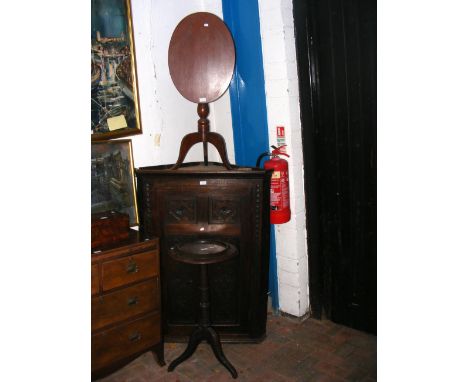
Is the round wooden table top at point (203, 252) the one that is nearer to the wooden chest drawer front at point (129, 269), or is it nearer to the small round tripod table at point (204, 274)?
the small round tripod table at point (204, 274)

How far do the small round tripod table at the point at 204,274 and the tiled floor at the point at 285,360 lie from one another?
82 mm

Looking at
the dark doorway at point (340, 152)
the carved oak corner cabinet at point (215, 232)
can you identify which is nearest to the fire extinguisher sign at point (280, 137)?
the dark doorway at point (340, 152)

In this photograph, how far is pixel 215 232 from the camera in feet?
9.76

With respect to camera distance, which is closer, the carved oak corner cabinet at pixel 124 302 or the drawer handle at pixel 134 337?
the carved oak corner cabinet at pixel 124 302

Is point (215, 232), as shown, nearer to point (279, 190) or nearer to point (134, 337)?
point (279, 190)

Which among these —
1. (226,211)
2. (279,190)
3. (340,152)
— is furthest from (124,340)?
(340,152)

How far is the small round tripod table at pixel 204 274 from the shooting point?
2582 millimetres

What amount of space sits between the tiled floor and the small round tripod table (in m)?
0.08

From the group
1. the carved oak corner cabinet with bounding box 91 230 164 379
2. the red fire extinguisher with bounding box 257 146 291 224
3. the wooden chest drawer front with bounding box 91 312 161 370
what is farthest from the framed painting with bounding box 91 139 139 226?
the red fire extinguisher with bounding box 257 146 291 224

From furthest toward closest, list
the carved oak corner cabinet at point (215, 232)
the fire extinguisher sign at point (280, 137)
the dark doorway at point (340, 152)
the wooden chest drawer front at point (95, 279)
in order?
1. the fire extinguisher sign at point (280, 137)
2. the carved oak corner cabinet at point (215, 232)
3. the dark doorway at point (340, 152)
4. the wooden chest drawer front at point (95, 279)

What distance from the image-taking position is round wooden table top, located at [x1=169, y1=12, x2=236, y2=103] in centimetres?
302

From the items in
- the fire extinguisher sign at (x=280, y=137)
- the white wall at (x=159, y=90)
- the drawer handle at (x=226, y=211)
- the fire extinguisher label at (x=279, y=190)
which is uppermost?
the white wall at (x=159, y=90)

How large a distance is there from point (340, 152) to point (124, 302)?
1730 mm
